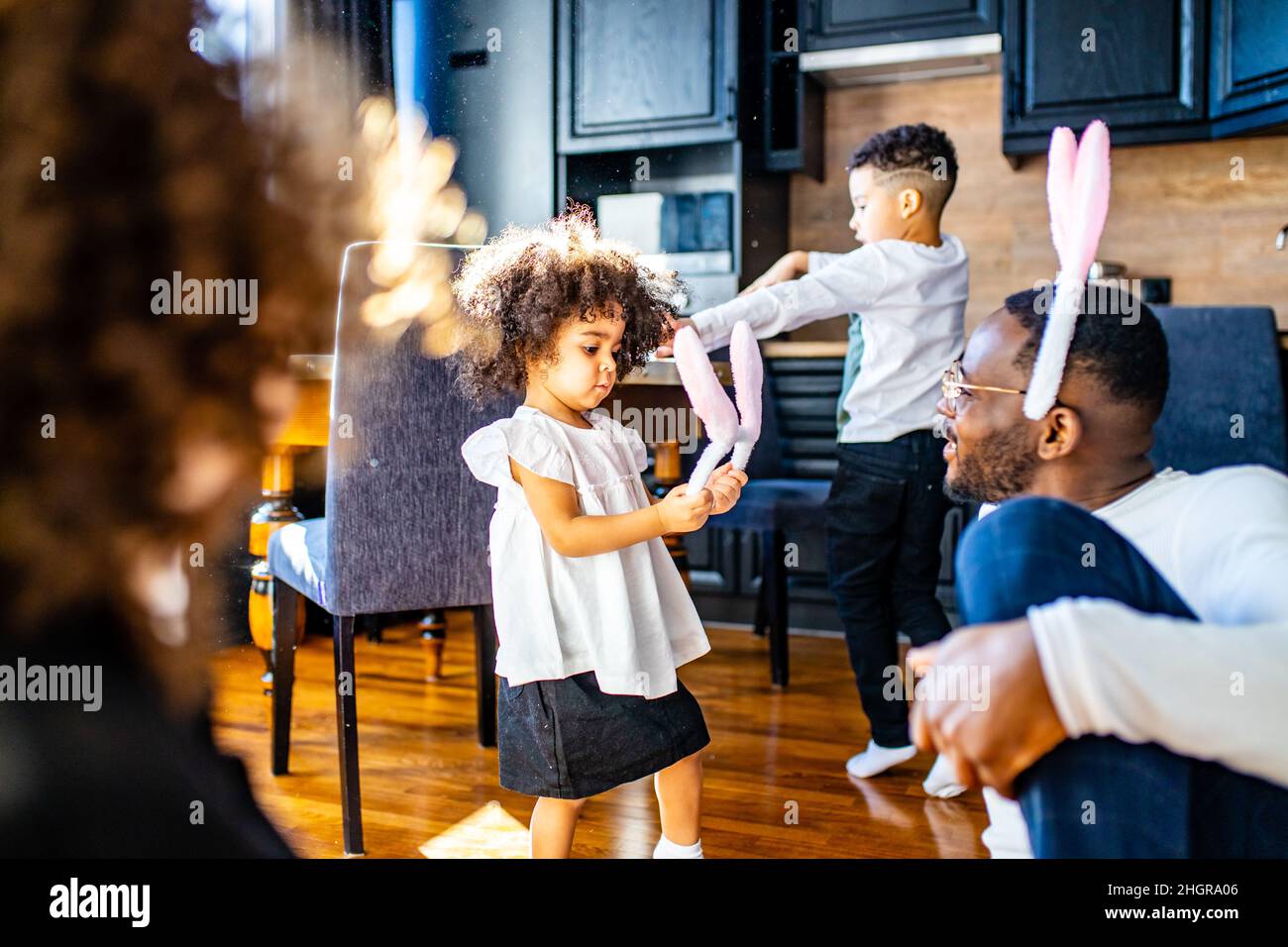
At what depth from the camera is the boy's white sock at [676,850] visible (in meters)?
0.93

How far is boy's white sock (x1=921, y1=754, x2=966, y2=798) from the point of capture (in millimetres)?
1162

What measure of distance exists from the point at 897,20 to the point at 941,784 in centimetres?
160

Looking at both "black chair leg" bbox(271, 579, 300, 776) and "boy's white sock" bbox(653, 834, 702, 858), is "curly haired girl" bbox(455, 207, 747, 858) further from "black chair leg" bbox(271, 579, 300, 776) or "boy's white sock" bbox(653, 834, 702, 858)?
"black chair leg" bbox(271, 579, 300, 776)

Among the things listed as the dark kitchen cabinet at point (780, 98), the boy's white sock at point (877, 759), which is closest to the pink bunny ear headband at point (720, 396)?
the boy's white sock at point (877, 759)

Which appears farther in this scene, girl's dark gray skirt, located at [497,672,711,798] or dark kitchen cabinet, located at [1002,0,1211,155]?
dark kitchen cabinet, located at [1002,0,1211,155]

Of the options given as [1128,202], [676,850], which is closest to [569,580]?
[676,850]

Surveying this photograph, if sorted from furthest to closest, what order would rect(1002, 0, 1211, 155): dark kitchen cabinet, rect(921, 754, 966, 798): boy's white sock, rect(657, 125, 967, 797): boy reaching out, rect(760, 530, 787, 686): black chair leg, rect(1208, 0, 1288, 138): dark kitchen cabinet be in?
rect(1002, 0, 1211, 155): dark kitchen cabinet
rect(1208, 0, 1288, 138): dark kitchen cabinet
rect(760, 530, 787, 686): black chair leg
rect(921, 754, 966, 798): boy's white sock
rect(657, 125, 967, 797): boy reaching out

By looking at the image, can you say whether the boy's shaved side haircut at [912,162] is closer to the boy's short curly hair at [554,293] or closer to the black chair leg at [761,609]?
the boy's short curly hair at [554,293]

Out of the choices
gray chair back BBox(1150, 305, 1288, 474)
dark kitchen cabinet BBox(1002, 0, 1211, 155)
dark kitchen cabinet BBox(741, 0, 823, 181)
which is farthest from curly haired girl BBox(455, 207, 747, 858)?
dark kitchen cabinet BBox(1002, 0, 1211, 155)

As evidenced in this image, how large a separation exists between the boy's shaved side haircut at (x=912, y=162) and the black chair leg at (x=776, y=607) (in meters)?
0.59

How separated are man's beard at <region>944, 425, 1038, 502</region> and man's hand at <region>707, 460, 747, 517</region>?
0.17 meters

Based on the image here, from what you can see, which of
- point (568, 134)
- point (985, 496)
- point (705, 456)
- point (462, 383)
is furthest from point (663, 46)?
point (985, 496)

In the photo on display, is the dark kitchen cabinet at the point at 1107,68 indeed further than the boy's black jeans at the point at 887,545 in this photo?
Yes
